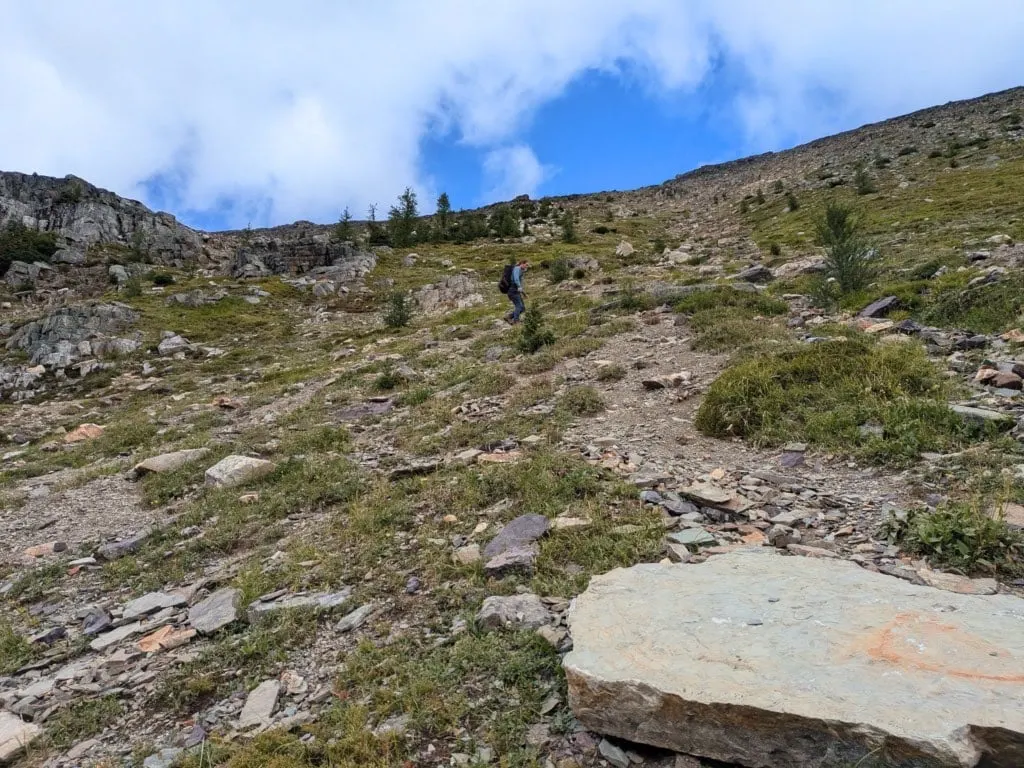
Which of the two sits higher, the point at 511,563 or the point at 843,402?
the point at 843,402

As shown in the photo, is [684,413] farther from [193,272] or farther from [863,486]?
[193,272]

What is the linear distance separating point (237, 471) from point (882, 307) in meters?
13.4

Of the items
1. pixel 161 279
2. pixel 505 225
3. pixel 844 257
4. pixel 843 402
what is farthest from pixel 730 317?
pixel 505 225

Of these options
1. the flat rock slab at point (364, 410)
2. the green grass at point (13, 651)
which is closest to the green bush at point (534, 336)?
the flat rock slab at point (364, 410)

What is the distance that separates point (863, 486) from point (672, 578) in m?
2.96

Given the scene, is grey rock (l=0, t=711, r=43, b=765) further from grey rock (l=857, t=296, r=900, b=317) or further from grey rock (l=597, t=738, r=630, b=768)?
grey rock (l=857, t=296, r=900, b=317)

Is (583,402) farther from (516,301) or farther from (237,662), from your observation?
(516,301)

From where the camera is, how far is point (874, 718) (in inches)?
105

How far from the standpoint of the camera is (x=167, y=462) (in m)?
10.6

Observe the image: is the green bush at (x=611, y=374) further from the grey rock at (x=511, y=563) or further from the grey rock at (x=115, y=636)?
the grey rock at (x=115, y=636)

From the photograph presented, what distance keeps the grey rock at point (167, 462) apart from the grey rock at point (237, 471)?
1.26 metres

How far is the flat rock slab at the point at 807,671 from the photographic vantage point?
2625 mm

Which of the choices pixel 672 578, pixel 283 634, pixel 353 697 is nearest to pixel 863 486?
pixel 672 578

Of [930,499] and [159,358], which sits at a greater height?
[159,358]
